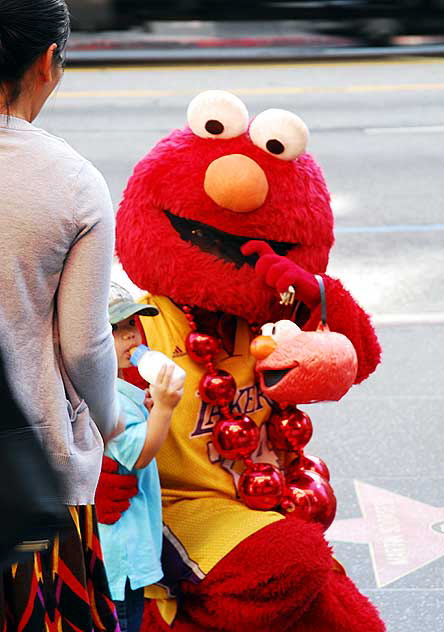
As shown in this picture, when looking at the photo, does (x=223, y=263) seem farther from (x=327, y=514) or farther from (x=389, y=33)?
(x=389, y=33)

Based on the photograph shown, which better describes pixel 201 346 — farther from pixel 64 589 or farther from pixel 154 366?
pixel 64 589

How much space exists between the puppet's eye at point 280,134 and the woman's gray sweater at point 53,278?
3.48ft

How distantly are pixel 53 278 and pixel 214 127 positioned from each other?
1.17m

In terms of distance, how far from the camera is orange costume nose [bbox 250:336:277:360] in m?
2.99

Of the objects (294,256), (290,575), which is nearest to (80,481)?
(290,575)

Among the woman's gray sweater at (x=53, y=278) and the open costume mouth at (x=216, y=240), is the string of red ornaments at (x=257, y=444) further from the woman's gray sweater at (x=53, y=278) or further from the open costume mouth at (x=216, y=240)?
the woman's gray sweater at (x=53, y=278)

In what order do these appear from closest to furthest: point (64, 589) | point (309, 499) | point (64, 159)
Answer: point (64, 159) → point (64, 589) → point (309, 499)

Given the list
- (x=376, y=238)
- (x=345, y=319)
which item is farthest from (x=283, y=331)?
(x=376, y=238)

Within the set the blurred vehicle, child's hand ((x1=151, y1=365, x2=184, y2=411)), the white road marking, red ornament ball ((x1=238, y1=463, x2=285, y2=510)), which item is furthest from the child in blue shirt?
the blurred vehicle

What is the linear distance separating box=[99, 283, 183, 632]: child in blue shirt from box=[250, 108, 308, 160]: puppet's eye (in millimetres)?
572

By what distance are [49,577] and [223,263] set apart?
112cm

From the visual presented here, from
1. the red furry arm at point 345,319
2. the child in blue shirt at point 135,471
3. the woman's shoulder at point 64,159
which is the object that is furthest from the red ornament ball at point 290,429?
the woman's shoulder at point 64,159

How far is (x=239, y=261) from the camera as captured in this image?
3.13 metres

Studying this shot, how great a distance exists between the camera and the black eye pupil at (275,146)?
10.3 feet
